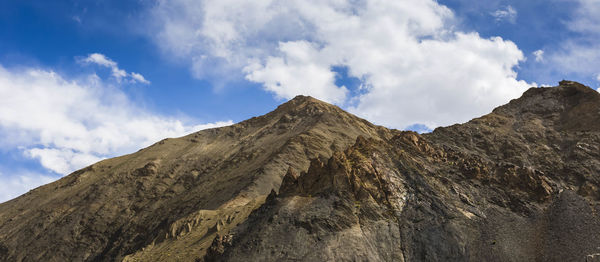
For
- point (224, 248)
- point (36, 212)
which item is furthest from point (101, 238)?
point (224, 248)

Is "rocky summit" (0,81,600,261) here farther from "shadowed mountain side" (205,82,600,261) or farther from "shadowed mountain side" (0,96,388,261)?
"shadowed mountain side" (0,96,388,261)

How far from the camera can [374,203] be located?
29.7 meters

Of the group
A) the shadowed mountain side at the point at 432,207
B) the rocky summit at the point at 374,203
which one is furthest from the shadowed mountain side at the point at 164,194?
the shadowed mountain side at the point at 432,207

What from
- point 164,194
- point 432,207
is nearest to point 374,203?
point 432,207

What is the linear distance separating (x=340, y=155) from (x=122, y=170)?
187 ft

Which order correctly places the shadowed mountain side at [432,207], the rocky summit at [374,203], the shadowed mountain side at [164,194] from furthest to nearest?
the shadowed mountain side at [164,194] → the rocky summit at [374,203] → the shadowed mountain side at [432,207]

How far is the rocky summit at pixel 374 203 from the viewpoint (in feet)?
90.2

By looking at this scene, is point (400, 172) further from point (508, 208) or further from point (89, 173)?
point (89, 173)

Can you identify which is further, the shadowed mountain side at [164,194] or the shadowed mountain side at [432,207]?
the shadowed mountain side at [164,194]

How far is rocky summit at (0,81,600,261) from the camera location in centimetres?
2748

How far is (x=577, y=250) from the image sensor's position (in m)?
27.6

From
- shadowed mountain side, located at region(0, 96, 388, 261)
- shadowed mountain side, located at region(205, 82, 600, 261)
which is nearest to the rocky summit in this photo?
shadowed mountain side, located at region(205, 82, 600, 261)

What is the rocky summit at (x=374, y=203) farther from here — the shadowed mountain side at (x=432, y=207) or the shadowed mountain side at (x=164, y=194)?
the shadowed mountain side at (x=164, y=194)

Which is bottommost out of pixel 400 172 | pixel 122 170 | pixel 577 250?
pixel 577 250
